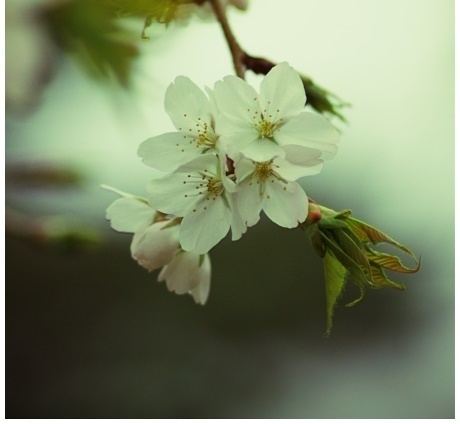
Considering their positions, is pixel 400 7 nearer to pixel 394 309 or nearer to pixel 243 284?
pixel 394 309

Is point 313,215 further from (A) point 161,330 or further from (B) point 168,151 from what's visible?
(A) point 161,330

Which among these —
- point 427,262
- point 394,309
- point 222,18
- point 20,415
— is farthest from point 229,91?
point 20,415

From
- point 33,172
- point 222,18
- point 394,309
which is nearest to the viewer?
point 222,18

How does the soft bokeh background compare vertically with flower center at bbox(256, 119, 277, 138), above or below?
below

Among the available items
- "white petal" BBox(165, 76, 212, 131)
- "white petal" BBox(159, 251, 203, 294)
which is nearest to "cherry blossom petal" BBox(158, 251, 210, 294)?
"white petal" BBox(159, 251, 203, 294)

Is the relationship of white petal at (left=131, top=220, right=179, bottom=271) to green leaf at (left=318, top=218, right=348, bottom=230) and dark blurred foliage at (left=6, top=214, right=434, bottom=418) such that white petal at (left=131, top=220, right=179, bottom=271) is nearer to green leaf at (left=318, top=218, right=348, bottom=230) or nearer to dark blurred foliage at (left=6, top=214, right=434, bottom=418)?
green leaf at (left=318, top=218, right=348, bottom=230)

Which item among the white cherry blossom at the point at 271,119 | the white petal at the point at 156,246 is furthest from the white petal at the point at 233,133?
the white petal at the point at 156,246

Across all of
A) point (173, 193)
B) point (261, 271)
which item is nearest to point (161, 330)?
point (261, 271)

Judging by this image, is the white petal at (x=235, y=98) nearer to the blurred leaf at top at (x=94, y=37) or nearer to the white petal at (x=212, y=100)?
the white petal at (x=212, y=100)
